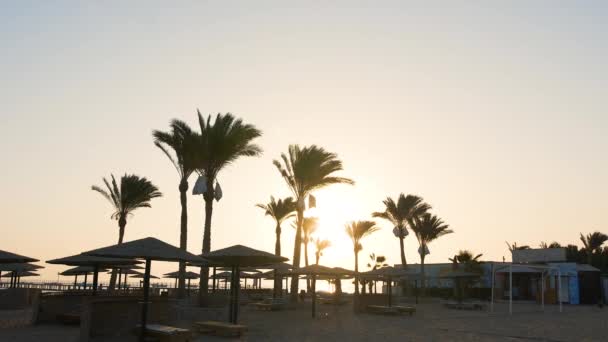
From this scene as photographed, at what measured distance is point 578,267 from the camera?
161 feet

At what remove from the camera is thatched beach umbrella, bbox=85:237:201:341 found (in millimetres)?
12641

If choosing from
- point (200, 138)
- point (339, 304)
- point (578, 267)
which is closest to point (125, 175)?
point (200, 138)

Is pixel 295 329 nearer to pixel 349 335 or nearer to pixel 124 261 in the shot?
pixel 349 335

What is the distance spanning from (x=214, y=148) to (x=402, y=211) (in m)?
28.6

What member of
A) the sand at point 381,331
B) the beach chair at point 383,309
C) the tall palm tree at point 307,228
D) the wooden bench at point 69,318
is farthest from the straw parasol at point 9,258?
the tall palm tree at point 307,228

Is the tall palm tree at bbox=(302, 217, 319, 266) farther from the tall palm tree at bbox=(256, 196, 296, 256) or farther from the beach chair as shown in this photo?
the beach chair

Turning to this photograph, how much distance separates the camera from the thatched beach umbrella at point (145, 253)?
41.5 ft

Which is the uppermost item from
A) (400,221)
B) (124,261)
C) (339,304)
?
(400,221)

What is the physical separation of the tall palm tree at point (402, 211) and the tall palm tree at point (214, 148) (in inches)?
1062

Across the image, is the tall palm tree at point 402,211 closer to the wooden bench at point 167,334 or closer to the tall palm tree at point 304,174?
the tall palm tree at point 304,174

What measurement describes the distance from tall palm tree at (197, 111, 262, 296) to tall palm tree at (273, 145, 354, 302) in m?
6.53

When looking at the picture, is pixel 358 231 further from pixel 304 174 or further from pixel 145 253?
pixel 145 253

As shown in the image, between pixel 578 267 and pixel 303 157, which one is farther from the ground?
pixel 303 157

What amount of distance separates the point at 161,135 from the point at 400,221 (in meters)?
29.5
